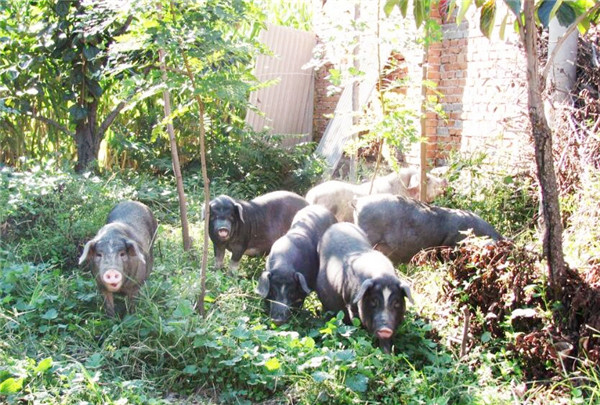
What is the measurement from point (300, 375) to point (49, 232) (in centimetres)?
380

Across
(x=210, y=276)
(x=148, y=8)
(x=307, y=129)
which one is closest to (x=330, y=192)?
(x=210, y=276)

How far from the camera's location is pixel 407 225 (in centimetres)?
691

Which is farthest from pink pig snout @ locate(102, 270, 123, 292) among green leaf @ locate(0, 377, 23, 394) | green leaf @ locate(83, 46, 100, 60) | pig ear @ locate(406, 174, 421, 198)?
green leaf @ locate(83, 46, 100, 60)

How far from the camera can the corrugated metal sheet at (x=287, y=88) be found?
12.7 m

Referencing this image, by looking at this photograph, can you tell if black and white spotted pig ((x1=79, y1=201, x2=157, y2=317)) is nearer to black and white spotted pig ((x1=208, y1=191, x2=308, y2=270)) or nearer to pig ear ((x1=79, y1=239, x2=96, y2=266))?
pig ear ((x1=79, y1=239, x2=96, y2=266))

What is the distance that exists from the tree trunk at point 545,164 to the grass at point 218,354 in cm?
70

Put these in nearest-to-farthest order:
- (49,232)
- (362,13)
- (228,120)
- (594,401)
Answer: (594,401) → (49,232) → (362,13) → (228,120)

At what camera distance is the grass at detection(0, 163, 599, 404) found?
A: 13.7 feet

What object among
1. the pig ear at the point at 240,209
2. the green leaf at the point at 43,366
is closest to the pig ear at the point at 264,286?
the pig ear at the point at 240,209

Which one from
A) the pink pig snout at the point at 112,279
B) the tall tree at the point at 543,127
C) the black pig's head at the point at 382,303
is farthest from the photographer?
the pink pig snout at the point at 112,279

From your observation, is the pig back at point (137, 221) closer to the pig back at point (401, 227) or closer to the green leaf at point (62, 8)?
the pig back at point (401, 227)

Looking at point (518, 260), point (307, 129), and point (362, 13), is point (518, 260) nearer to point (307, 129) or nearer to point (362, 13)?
point (362, 13)

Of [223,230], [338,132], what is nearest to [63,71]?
[223,230]

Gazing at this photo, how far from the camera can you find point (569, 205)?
21.7 feet
